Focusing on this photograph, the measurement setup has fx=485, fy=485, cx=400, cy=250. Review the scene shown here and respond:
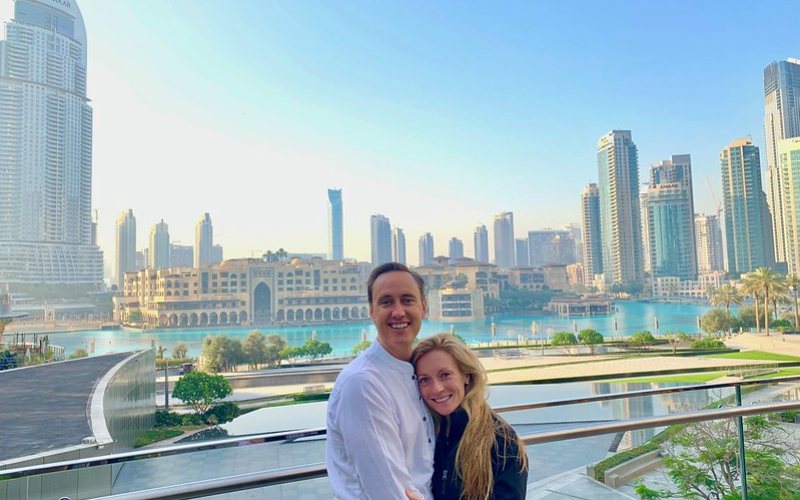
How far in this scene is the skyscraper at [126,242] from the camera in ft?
177

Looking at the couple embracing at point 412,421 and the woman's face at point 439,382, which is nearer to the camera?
the couple embracing at point 412,421

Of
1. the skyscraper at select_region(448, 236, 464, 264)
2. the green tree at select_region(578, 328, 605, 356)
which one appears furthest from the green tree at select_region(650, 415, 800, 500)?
the skyscraper at select_region(448, 236, 464, 264)

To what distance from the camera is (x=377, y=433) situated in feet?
2.23

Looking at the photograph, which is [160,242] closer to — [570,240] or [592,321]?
[592,321]

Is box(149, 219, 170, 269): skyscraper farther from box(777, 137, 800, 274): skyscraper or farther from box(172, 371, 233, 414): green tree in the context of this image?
box(777, 137, 800, 274): skyscraper

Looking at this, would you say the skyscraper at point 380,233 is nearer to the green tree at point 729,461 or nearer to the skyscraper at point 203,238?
the skyscraper at point 203,238

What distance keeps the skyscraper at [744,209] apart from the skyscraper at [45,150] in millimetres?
57338

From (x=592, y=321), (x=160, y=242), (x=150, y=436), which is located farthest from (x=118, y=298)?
(x=592, y=321)

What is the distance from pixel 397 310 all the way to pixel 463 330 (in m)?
41.2

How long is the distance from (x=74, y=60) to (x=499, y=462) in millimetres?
56676

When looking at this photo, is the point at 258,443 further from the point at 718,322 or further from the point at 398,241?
the point at 398,241

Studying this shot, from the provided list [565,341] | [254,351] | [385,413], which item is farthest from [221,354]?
[385,413]

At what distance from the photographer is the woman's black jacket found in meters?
0.79

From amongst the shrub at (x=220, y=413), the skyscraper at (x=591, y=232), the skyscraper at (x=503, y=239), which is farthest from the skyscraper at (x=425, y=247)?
the shrub at (x=220, y=413)
